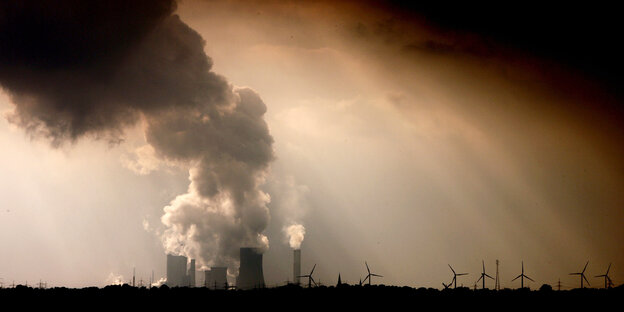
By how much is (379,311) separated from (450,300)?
14.7m

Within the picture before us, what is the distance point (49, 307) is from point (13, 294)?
1303 centimetres

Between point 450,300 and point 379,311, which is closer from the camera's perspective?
point 379,311

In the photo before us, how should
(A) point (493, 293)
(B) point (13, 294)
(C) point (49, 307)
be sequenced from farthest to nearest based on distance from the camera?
1. (A) point (493, 293)
2. (B) point (13, 294)
3. (C) point (49, 307)

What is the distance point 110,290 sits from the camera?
128250 mm

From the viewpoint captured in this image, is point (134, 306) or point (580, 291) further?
point (580, 291)

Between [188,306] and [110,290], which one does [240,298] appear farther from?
[110,290]

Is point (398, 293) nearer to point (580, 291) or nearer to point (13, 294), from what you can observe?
point (580, 291)

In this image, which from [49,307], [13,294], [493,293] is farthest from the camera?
[493,293]

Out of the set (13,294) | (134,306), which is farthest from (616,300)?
(13,294)

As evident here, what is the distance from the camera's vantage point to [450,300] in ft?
412

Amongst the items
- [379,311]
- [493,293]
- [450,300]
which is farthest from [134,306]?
[493,293]

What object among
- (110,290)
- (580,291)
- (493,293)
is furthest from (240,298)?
(580,291)

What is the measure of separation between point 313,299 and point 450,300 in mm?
21766

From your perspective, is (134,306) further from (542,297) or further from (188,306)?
(542,297)
